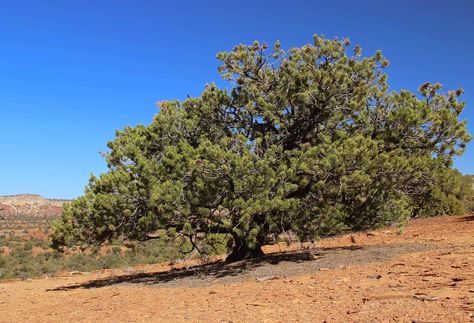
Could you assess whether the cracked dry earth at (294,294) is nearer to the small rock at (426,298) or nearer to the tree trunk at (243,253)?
the small rock at (426,298)

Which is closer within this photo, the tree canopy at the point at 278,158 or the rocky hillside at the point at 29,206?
the tree canopy at the point at 278,158

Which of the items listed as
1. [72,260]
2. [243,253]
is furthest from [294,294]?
[72,260]

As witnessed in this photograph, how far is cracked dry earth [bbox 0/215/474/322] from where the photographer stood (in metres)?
6.55

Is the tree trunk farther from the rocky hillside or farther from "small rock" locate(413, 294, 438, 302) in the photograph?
the rocky hillside

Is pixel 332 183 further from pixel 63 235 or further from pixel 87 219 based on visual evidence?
→ pixel 63 235

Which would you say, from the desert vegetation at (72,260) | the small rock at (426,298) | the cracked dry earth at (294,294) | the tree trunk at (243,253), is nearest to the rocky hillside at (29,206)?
the desert vegetation at (72,260)

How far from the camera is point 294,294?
8.57m

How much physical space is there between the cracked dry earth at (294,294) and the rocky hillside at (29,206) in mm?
94383

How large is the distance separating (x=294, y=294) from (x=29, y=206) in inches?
4696

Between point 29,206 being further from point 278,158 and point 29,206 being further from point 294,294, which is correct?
point 294,294

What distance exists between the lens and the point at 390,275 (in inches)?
350

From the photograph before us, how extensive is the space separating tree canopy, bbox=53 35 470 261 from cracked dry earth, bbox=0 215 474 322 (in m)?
1.36

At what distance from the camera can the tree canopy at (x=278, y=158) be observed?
11.5 meters

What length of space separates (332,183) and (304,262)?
2559mm
